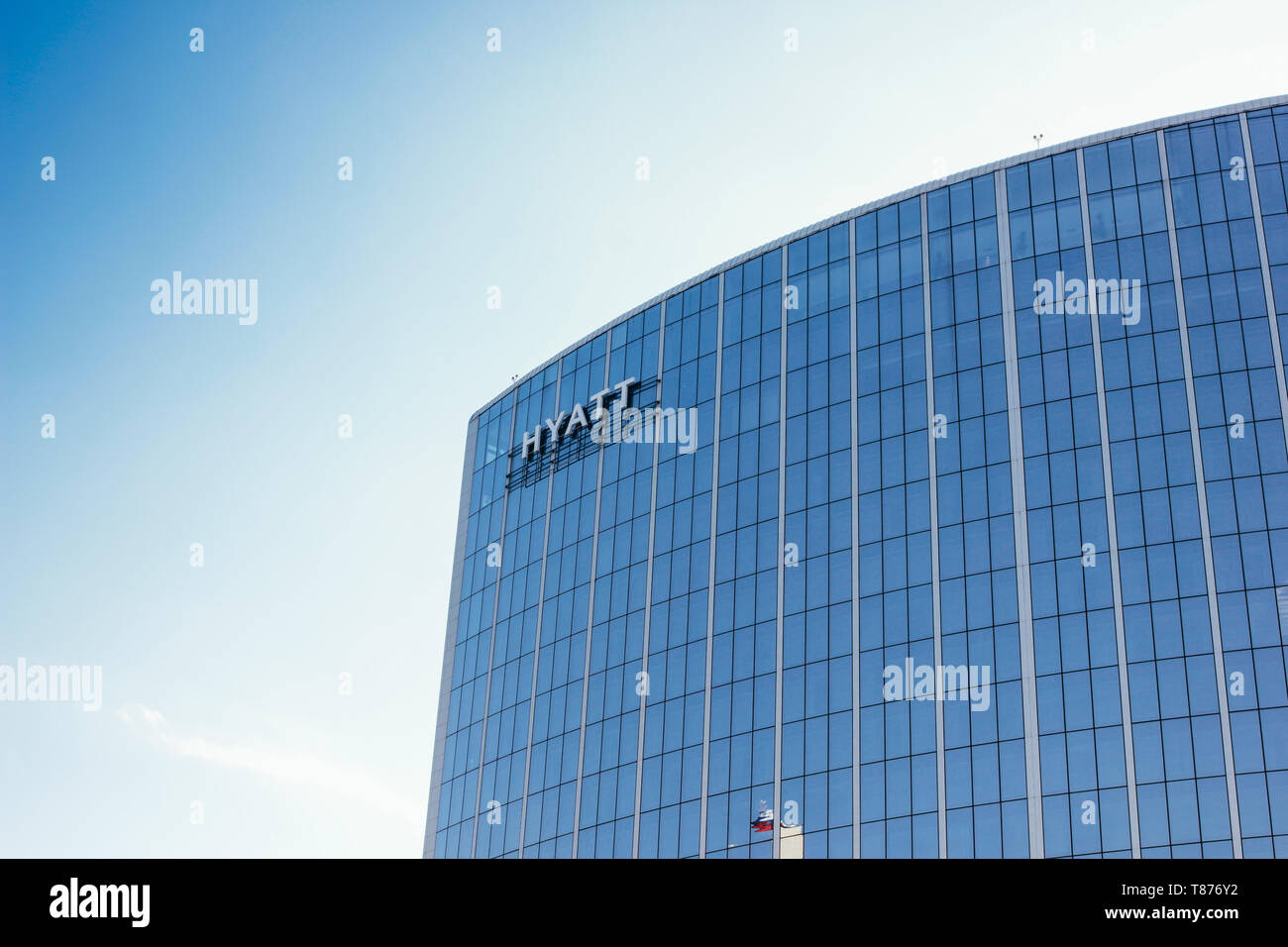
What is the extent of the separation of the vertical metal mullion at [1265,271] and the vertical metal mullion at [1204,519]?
372 centimetres

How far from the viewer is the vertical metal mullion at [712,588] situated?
3046 inches

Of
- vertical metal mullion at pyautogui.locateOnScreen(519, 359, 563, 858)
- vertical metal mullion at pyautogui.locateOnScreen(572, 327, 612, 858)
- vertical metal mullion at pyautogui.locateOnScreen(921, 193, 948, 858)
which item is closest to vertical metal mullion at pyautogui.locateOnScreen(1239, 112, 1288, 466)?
A: vertical metal mullion at pyautogui.locateOnScreen(921, 193, 948, 858)

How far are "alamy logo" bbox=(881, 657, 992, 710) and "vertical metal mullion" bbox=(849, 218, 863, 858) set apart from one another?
76.0 inches

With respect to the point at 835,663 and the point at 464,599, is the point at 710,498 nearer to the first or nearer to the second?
the point at 835,663

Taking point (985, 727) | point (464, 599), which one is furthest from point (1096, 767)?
point (464, 599)

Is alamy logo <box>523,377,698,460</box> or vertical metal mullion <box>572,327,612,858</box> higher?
alamy logo <box>523,377,698,460</box>

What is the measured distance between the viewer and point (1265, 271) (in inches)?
2815

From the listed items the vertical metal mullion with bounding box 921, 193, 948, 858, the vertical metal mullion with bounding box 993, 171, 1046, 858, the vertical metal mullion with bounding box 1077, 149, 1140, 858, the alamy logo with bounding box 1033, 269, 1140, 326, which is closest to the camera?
the vertical metal mullion with bounding box 1077, 149, 1140, 858

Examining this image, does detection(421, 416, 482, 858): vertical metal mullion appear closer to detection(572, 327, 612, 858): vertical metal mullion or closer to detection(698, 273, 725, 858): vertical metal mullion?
detection(572, 327, 612, 858): vertical metal mullion

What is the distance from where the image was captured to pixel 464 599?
99875 millimetres

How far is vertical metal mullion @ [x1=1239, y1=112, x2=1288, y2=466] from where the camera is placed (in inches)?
2712

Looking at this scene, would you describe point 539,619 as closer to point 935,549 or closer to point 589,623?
point 589,623

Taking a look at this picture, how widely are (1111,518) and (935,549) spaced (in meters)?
8.70
